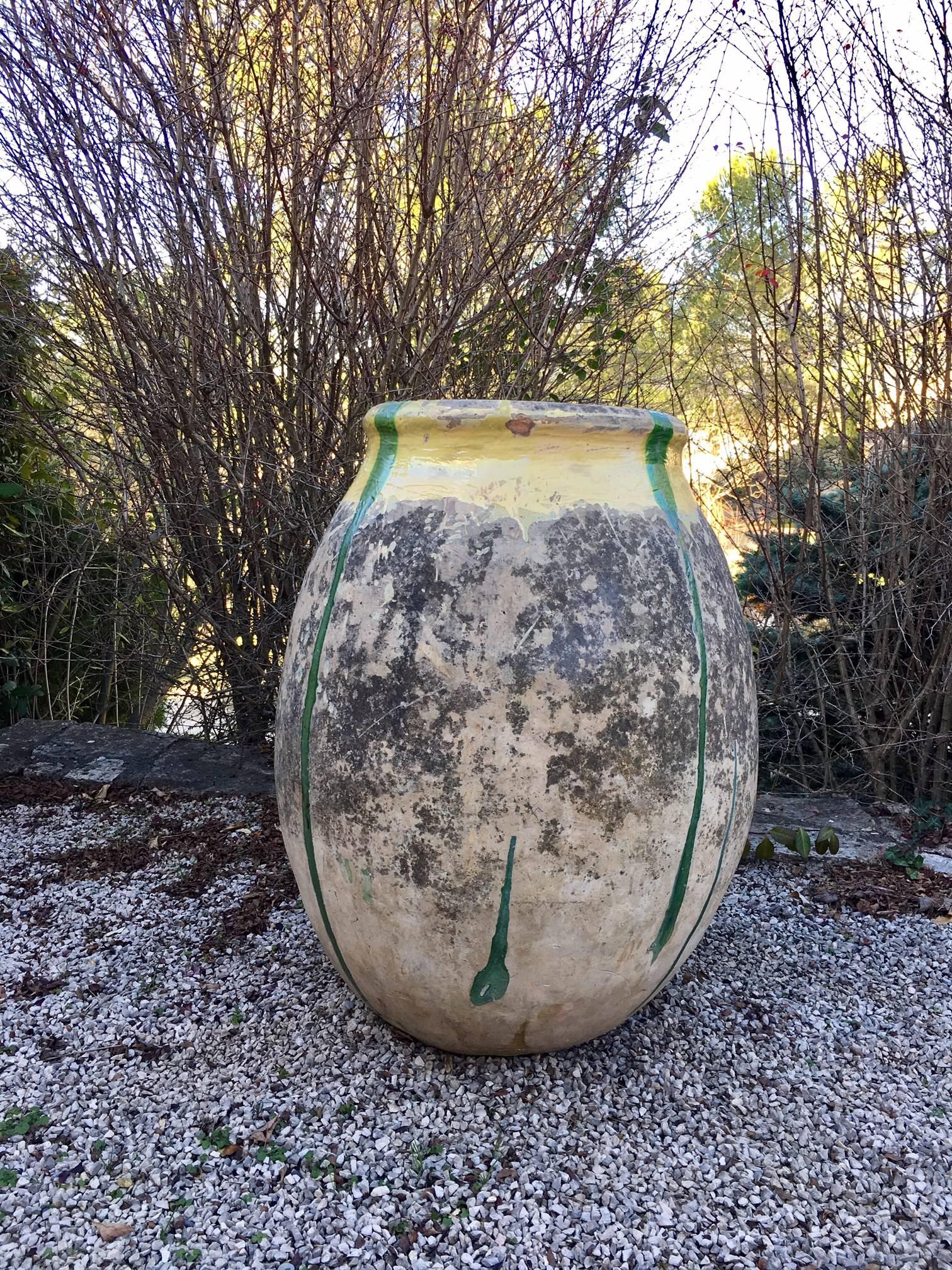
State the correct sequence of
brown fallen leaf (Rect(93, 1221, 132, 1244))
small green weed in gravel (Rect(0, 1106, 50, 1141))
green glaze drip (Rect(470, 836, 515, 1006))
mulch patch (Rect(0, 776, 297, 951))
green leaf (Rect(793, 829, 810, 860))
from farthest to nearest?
green leaf (Rect(793, 829, 810, 860)) < mulch patch (Rect(0, 776, 297, 951)) < small green weed in gravel (Rect(0, 1106, 50, 1141)) < green glaze drip (Rect(470, 836, 515, 1006)) < brown fallen leaf (Rect(93, 1221, 132, 1244))

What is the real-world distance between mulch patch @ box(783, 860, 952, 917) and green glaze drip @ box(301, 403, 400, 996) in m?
1.75

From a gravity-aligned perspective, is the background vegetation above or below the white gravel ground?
above

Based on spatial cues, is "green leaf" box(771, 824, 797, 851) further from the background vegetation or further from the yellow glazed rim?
the yellow glazed rim

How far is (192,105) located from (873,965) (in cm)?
330

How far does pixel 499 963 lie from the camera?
176 centimetres

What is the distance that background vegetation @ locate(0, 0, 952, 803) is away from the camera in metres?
3.15

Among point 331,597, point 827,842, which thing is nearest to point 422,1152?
point 331,597

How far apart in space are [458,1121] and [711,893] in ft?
2.16

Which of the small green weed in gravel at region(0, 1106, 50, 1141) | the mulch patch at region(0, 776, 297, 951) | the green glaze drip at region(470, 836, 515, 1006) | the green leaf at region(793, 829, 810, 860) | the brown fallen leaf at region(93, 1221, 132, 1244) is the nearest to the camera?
the brown fallen leaf at region(93, 1221, 132, 1244)

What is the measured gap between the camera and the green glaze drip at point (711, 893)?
188cm

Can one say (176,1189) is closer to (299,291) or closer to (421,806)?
(421,806)

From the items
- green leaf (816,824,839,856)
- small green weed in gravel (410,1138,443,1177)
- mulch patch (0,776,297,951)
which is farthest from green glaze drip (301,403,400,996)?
green leaf (816,824,839,856)

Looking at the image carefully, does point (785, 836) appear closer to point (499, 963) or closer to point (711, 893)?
point (711, 893)

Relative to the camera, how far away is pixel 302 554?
370 centimetres
